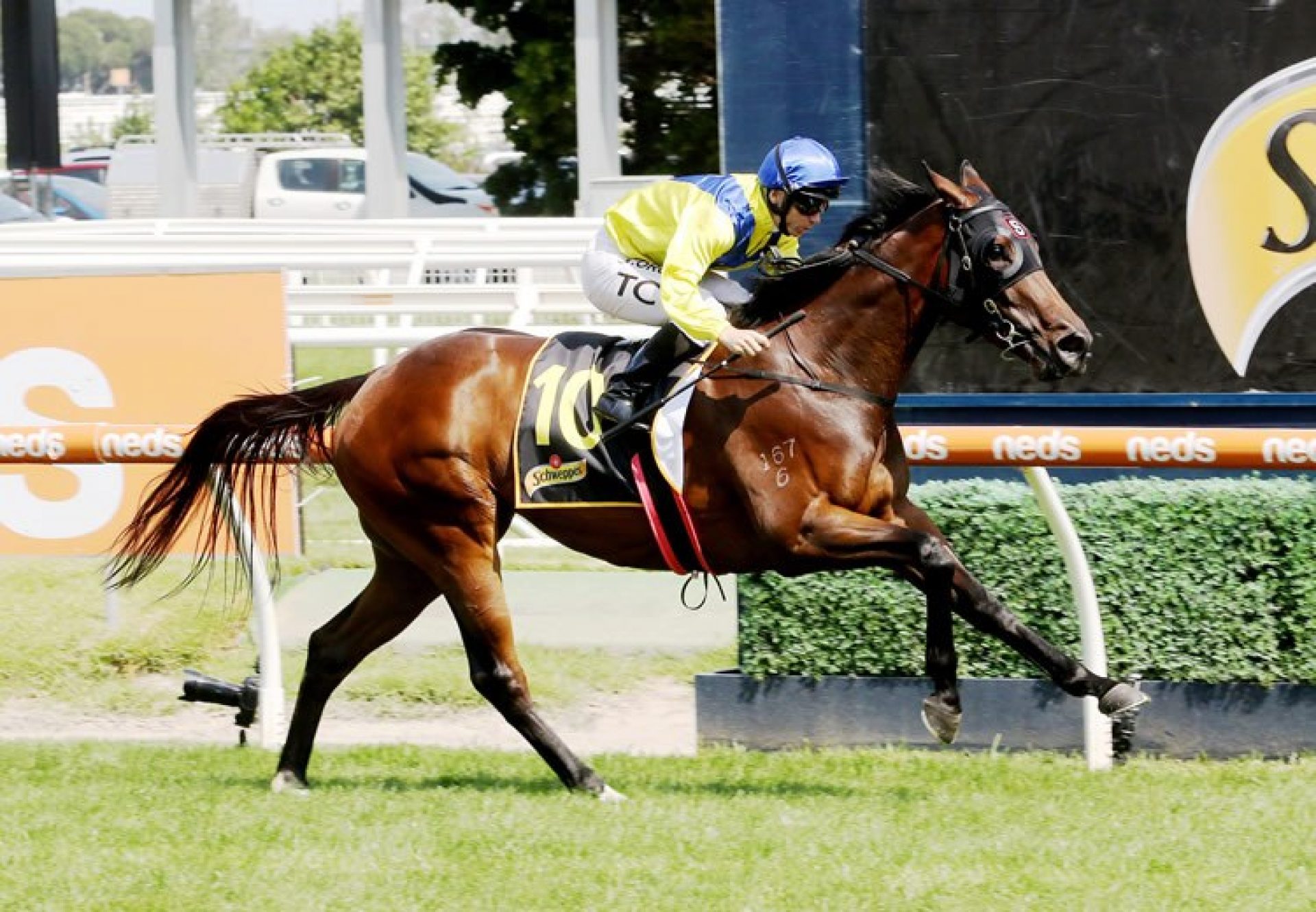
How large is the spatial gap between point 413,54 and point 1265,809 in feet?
189

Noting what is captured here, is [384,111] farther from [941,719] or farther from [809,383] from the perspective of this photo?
[941,719]

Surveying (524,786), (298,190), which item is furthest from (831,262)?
(298,190)

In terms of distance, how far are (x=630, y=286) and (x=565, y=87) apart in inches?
607

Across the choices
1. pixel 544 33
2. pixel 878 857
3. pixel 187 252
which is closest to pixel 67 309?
pixel 878 857

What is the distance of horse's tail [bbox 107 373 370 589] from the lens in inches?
234

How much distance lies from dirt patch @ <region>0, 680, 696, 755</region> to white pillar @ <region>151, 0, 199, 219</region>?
16.3 meters

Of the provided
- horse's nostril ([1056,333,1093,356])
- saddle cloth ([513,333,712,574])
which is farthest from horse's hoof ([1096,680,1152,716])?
saddle cloth ([513,333,712,574])

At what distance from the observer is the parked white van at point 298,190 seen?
26.5 m

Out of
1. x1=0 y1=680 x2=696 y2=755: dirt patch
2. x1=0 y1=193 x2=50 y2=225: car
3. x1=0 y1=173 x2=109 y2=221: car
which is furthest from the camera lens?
x1=0 y1=173 x2=109 y2=221: car

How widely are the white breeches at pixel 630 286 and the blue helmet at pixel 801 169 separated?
43cm

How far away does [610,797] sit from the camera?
540 cm

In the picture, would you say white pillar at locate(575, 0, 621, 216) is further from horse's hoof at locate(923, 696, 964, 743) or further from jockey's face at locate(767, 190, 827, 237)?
horse's hoof at locate(923, 696, 964, 743)

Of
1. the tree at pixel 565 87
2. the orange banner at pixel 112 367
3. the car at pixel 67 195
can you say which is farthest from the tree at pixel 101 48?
the orange banner at pixel 112 367

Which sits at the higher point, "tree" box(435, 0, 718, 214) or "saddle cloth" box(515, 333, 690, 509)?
"tree" box(435, 0, 718, 214)
